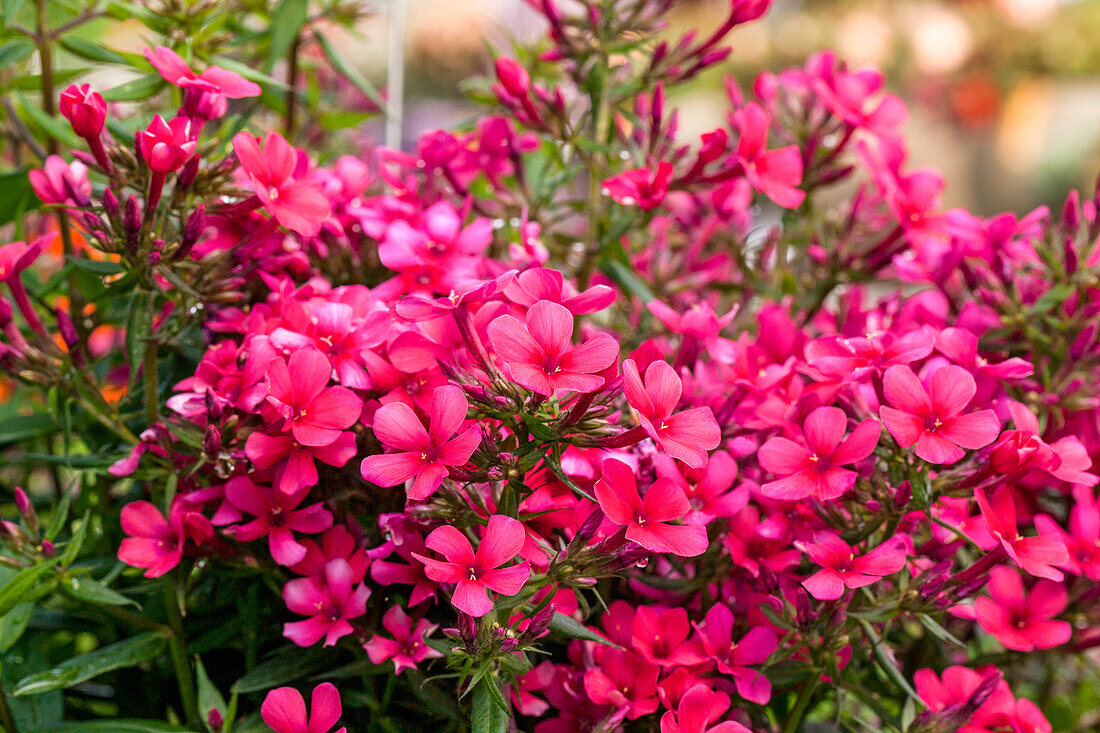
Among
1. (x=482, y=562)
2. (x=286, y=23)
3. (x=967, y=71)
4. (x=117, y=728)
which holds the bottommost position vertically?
(x=967, y=71)

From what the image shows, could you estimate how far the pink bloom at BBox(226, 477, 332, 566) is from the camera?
59 centimetres

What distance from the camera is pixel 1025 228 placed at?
0.87m

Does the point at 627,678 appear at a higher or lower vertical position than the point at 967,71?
higher

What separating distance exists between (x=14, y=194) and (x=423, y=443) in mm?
560

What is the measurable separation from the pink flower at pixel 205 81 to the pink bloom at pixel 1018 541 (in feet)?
1.97

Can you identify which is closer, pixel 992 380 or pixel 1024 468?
pixel 1024 468

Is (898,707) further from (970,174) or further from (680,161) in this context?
(970,174)

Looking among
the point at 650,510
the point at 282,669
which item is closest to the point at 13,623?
the point at 282,669

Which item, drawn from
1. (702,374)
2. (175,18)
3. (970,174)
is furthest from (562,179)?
(970,174)

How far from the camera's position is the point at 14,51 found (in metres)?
0.80

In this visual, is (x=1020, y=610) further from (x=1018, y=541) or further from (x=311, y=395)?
(x=311, y=395)

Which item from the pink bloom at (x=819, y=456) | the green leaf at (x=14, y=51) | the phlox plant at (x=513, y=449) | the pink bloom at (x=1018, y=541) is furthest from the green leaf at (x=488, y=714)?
the green leaf at (x=14, y=51)

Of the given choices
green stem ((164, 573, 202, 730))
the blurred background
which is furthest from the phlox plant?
the blurred background

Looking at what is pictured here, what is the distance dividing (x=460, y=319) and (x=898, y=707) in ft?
1.75
